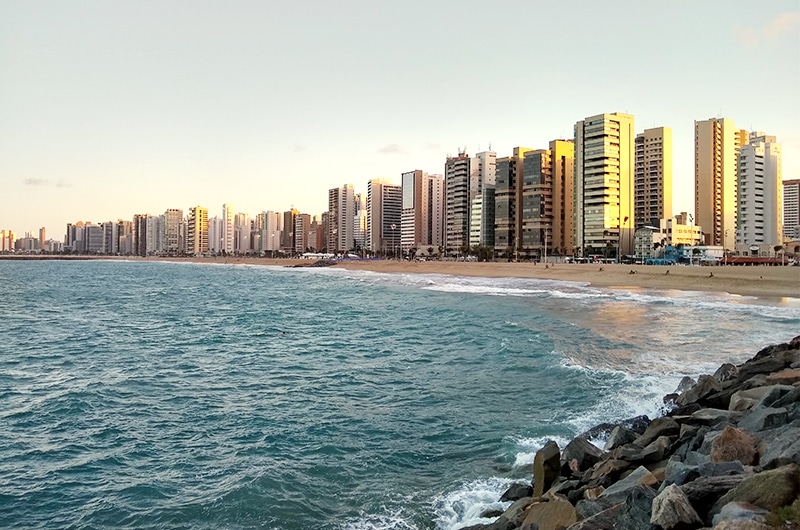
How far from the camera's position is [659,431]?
31.9 ft

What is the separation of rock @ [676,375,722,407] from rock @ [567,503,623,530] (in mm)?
7327

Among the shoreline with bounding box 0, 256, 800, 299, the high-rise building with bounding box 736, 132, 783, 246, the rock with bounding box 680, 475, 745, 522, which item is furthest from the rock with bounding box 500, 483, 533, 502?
the high-rise building with bounding box 736, 132, 783, 246

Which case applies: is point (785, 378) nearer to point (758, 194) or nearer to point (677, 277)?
point (677, 277)

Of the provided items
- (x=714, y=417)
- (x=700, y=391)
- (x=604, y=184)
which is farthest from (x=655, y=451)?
(x=604, y=184)

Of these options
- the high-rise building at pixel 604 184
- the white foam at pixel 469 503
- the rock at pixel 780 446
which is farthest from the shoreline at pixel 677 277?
the white foam at pixel 469 503

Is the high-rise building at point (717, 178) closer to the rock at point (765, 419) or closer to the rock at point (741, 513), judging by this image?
the rock at point (765, 419)

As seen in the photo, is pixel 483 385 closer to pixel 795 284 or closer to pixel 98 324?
pixel 98 324

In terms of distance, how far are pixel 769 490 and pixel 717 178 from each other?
145 metres

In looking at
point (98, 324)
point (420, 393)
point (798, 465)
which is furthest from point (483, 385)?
point (98, 324)

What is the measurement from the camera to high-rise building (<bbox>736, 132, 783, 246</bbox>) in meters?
124

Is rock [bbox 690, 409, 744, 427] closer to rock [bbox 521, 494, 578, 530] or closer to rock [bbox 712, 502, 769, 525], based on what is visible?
rock [bbox 521, 494, 578, 530]

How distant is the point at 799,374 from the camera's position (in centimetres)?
1131

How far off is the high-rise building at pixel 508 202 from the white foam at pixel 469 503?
13147 cm

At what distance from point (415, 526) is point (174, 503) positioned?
4103mm
